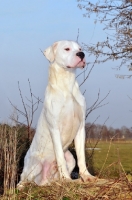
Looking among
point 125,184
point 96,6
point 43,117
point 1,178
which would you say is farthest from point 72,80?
point 96,6

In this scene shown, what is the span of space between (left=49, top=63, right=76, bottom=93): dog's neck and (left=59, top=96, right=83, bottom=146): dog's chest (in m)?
0.16

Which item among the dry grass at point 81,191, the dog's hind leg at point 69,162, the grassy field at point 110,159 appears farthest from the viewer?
the grassy field at point 110,159

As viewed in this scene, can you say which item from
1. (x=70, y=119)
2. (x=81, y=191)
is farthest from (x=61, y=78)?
(x=81, y=191)

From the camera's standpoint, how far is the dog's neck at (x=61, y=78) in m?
6.12

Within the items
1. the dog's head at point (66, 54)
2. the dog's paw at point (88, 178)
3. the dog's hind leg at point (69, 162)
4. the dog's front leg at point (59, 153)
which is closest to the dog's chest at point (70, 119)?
the dog's front leg at point (59, 153)

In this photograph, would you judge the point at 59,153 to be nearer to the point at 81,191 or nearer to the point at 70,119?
the point at 70,119

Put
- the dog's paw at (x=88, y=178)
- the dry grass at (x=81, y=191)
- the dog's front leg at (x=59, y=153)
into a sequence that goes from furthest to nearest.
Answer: the dog's front leg at (x=59, y=153) → the dog's paw at (x=88, y=178) → the dry grass at (x=81, y=191)

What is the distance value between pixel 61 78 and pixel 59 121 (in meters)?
0.57

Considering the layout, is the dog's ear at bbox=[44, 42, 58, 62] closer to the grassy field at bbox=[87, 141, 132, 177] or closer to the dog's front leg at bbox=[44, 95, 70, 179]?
the dog's front leg at bbox=[44, 95, 70, 179]

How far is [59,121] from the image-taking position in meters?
6.07

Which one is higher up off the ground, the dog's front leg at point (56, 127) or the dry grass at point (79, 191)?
the dog's front leg at point (56, 127)

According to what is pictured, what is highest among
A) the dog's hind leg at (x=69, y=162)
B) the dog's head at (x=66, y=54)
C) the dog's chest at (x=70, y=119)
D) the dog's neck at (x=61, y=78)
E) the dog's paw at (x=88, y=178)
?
the dog's head at (x=66, y=54)

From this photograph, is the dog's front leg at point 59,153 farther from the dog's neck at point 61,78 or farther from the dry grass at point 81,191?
the dog's neck at point 61,78

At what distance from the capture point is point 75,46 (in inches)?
239
